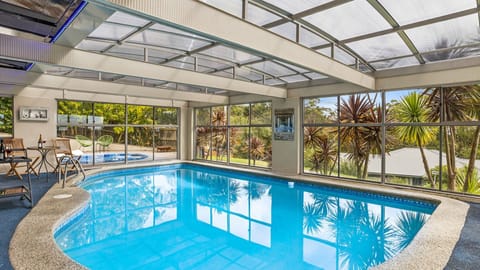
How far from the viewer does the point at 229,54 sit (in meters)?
6.30

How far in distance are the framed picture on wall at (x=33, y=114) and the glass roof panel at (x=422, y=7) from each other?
9836mm

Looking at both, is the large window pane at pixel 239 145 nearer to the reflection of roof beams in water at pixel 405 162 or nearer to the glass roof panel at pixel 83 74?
the reflection of roof beams in water at pixel 405 162

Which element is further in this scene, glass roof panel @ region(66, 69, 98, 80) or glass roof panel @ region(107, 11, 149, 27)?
glass roof panel @ region(66, 69, 98, 80)

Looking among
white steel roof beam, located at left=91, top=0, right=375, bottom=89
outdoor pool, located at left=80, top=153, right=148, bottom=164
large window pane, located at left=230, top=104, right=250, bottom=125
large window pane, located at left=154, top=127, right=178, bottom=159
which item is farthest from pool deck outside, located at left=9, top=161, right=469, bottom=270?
large window pane, located at left=154, top=127, right=178, bottom=159

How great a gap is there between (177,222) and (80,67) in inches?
130

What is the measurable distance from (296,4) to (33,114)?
8.85m

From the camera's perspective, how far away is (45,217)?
4359 mm

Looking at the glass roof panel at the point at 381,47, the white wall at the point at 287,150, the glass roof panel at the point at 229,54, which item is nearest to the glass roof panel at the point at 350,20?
the glass roof panel at the point at 381,47

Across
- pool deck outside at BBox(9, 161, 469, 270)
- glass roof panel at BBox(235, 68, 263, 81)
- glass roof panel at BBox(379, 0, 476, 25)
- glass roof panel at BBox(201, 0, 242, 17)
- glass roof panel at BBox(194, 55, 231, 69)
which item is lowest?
pool deck outside at BBox(9, 161, 469, 270)

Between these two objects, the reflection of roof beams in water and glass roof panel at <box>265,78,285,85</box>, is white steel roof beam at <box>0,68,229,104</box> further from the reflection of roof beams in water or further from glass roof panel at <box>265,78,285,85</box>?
the reflection of roof beams in water

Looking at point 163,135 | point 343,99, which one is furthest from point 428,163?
point 163,135

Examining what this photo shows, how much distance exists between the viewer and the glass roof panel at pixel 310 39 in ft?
16.7

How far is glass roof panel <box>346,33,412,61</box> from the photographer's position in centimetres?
Result: 530

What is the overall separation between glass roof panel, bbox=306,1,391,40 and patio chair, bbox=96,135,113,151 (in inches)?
361
